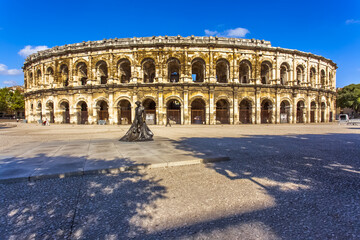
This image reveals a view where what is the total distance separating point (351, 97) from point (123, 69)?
154 feet

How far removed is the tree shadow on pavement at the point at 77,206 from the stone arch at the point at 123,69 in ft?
66.3

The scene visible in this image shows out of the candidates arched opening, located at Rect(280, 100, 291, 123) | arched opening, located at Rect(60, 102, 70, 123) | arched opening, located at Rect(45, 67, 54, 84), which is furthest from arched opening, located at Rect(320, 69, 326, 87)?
arched opening, located at Rect(45, 67, 54, 84)

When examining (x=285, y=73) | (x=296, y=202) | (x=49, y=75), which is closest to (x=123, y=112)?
(x=49, y=75)

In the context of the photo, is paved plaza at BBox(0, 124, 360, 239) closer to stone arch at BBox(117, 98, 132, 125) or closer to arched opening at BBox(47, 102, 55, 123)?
stone arch at BBox(117, 98, 132, 125)

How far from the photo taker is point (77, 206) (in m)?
2.10

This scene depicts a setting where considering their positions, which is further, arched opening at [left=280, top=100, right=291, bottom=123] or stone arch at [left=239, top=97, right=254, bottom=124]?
arched opening at [left=280, top=100, right=291, bottom=123]

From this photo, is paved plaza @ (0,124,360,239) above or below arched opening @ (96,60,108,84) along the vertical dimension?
below

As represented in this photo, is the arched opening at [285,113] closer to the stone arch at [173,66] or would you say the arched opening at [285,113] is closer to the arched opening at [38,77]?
the stone arch at [173,66]

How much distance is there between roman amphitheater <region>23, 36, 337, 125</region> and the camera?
1984cm

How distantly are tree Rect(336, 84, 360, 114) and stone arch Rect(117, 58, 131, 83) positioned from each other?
150 ft

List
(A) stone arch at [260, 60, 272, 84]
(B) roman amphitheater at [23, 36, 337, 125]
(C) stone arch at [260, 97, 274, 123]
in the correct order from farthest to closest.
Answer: (C) stone arch at [260, 97, 274, 123]
(A) stone arch at [260, 60, 272, 84]
(B) roman amphitheater at [23, 36, 337, 125]

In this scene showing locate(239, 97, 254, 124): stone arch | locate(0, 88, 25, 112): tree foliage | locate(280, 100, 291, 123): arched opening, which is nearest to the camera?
locate(239, 97, 254, 124): stone arch

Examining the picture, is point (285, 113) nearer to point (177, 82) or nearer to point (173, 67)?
point (177, 82)

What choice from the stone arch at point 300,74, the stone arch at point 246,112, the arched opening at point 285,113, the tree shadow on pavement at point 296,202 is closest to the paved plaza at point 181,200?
the tree shadow on pavement at point 296,202
